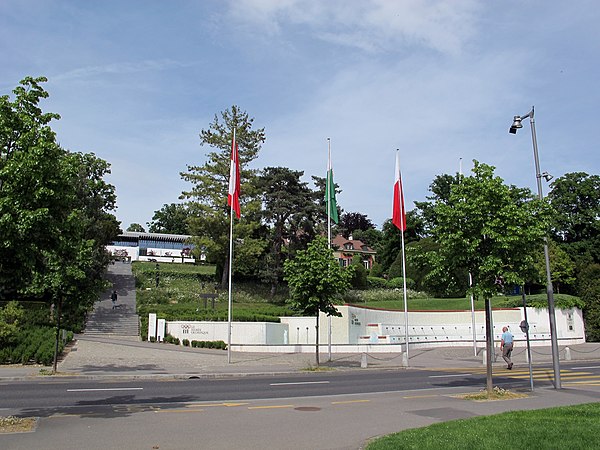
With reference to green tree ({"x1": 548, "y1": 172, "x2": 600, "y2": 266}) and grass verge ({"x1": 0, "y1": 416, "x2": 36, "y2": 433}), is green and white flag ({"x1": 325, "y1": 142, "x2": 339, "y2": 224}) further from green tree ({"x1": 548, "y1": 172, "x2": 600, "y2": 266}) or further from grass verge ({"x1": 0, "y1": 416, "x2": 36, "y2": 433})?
green tree ({"x1": 548, "y1": 172, "x2": 600, "y2": 266})

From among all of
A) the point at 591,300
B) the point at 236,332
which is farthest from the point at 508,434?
the point at 591,300

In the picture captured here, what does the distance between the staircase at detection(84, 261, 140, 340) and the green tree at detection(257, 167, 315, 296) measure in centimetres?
1308

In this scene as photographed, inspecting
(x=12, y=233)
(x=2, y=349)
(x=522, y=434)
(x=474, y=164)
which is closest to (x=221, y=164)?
(x=2, y=349)

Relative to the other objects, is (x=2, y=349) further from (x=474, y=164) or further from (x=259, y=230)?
(x=259, y=230)

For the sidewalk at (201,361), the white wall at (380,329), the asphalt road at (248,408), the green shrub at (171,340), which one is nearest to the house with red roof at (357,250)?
the white wall at (380,329)

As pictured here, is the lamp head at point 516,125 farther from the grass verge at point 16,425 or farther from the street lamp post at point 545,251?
the grass verge at point 16,425

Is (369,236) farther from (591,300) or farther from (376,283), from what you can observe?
(591,300)

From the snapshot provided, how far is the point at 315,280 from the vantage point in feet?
77.1

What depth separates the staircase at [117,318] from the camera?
1453 inches

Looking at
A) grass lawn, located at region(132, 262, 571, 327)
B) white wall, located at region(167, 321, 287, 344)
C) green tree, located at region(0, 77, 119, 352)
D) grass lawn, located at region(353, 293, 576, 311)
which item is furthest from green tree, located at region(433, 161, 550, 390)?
grass lawn, located at region(353, 293, 576, 311)

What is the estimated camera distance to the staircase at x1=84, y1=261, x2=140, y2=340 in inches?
1453

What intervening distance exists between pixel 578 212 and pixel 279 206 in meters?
34.4

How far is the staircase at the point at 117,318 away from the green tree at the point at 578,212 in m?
44.8

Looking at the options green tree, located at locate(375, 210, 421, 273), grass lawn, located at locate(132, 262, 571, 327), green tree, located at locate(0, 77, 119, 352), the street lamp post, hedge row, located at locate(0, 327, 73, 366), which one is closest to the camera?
green tree, located at locate(0, 77, 119, 352)
